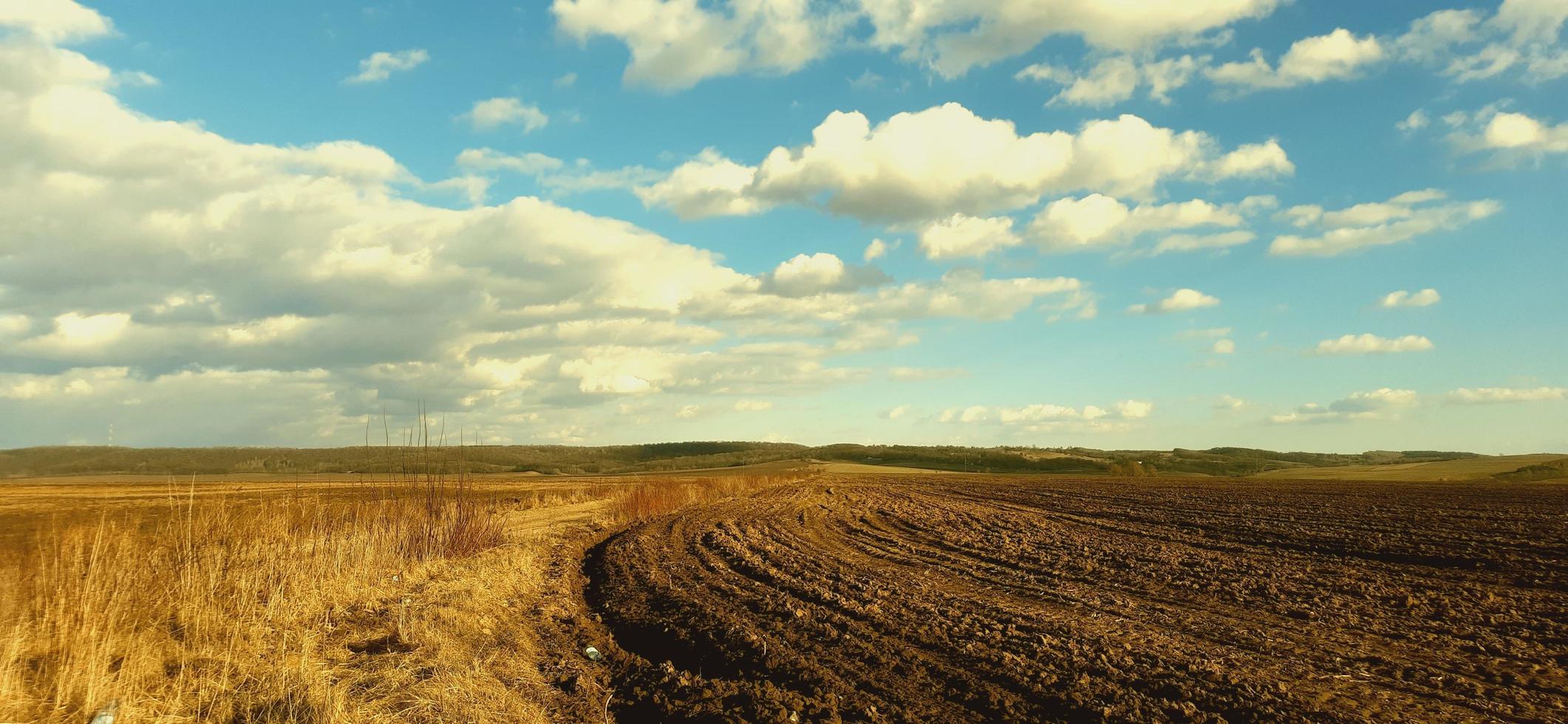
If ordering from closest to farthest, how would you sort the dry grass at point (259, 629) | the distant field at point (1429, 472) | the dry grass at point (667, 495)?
1. the dry grass at point (259, 629)
2. the dry grass at point (667, 495)
3. the distant field at point (1429, 472)

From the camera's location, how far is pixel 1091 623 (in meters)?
9.18

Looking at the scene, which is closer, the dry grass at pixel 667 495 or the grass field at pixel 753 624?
the grass field at pixel 753 624

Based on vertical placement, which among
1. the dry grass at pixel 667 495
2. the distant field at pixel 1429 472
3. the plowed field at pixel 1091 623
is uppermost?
the plowed field at pixel 1091 623

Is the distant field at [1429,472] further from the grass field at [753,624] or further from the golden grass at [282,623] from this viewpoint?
the golden grass at [282,623]

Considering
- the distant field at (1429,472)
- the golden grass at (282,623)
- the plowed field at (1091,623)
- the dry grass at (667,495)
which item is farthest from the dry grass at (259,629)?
the distant field at (1429,472)

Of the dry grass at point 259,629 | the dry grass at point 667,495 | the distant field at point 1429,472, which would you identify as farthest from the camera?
the distant field at point 1429,472

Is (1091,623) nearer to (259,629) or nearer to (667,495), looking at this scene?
(259,629)

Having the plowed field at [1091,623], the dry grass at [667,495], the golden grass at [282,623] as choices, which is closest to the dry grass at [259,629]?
the golden grass at [282,623]

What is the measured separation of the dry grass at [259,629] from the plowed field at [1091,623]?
1625 mm

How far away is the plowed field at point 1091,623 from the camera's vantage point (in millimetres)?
6562

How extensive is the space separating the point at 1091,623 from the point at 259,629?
9281 millimetres

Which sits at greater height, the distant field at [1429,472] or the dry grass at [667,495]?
the dry grass at [667,495]

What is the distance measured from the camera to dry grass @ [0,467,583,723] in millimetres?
6531

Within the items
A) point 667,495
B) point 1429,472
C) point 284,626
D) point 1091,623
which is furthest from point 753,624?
point 1429,472
